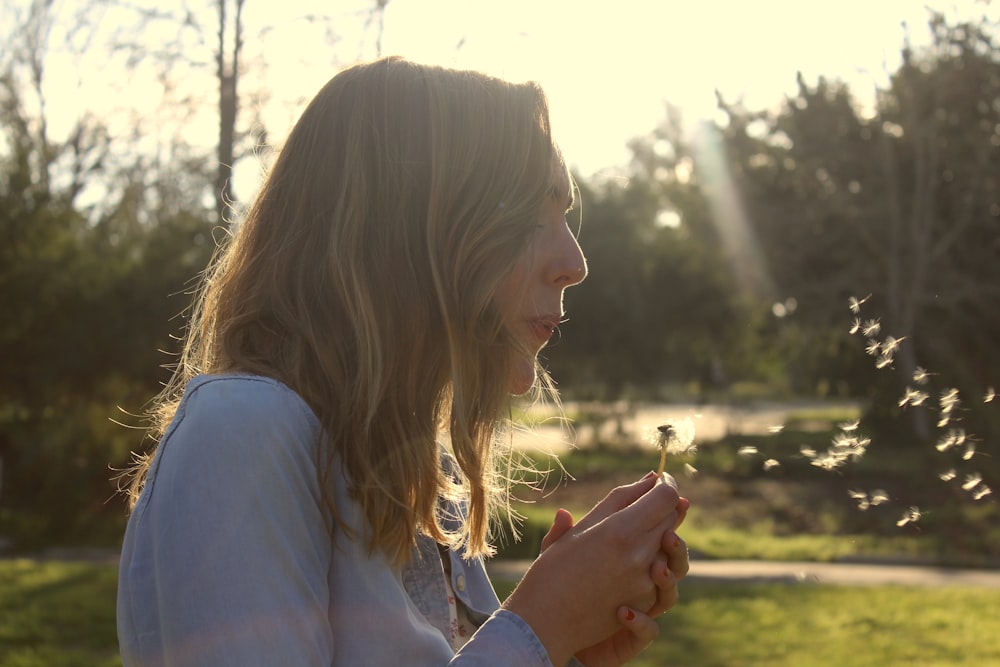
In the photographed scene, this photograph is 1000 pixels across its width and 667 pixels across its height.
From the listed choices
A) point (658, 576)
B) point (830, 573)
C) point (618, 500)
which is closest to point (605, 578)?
point (658, 576)

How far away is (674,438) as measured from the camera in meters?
2.01

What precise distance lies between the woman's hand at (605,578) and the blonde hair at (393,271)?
0.65 feet

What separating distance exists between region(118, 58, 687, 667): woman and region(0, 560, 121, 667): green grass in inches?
215

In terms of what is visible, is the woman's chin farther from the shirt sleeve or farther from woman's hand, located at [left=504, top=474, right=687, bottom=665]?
the shirt sleeve

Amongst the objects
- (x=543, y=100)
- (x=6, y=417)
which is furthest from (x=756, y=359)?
(x=543, y=100)

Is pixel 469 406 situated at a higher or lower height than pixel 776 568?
higher

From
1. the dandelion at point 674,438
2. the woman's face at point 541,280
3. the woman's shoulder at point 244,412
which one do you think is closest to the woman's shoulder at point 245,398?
the woman's shoulder at point 244,412

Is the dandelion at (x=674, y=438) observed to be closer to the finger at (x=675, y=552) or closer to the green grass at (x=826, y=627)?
the finger at (x=675, y=552)

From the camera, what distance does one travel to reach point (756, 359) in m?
25.0

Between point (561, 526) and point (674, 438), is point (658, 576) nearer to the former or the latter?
point (561, 526)

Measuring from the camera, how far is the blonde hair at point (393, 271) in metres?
1.36

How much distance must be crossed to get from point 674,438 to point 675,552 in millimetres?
517

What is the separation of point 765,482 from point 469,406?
16244 millimetres

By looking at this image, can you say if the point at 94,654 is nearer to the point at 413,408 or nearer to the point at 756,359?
the point at 413,408
